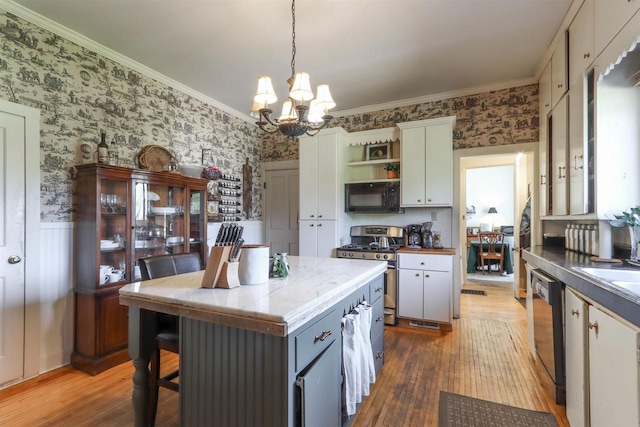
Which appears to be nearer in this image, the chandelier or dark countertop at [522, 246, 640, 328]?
dark countertop at [522, 246, 640, 328]

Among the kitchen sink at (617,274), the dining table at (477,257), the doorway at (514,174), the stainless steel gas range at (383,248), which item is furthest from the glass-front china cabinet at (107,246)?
the dining table at (477,257)

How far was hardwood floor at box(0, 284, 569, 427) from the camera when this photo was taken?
188 cm

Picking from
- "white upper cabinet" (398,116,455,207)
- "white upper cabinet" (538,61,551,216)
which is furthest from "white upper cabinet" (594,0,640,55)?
"white upper cabinet" (398,116,455,207)

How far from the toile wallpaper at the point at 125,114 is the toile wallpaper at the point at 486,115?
0.03ft

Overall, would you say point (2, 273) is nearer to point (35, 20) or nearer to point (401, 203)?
point (35, 20)

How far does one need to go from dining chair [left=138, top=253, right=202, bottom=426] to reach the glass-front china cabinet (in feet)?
2.88

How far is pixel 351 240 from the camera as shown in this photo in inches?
169

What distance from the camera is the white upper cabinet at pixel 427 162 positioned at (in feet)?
11.7

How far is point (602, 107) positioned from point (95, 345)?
4.07 meters

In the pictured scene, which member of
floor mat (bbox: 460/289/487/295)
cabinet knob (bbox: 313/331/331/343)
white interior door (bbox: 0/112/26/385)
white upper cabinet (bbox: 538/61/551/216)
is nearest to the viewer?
cabinet knob (bbox: 313/331/331/343)

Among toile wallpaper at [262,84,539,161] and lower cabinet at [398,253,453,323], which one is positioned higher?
toile wallpaper at [262,84,539,161]

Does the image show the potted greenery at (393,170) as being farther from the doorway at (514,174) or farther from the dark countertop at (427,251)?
the dark countertop at (427,251)

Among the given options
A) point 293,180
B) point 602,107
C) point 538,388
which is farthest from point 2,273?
point 602,107

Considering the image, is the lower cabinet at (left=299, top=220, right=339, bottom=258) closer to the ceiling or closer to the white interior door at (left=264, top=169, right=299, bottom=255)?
the white interior door at (left=264, top=169, right=299, bottom=255)
